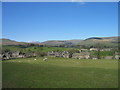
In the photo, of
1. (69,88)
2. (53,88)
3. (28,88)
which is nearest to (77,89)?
(69,88)

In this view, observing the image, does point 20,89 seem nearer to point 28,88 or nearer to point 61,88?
point 28,88

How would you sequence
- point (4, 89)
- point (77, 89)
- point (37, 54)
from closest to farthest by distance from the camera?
point (4, 89) → point (77, 89) → point (37, 54)

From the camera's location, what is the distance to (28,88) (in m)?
19.3

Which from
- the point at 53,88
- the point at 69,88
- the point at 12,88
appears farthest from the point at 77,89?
the point at 12,88

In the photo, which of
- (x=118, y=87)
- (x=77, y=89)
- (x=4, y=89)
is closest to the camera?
(x=4, y=89)

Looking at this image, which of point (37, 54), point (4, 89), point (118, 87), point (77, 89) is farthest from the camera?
point (37, 54)

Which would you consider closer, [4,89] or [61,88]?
[4,89]

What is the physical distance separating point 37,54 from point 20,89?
273 feet

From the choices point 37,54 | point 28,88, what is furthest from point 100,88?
point 37,54

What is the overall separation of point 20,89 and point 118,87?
39.6 feet

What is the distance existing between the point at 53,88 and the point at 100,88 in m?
5.75

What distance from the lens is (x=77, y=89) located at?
19.6m

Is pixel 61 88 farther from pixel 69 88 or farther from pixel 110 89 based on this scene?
pixel 110 89

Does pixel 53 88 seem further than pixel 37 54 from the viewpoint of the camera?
No
